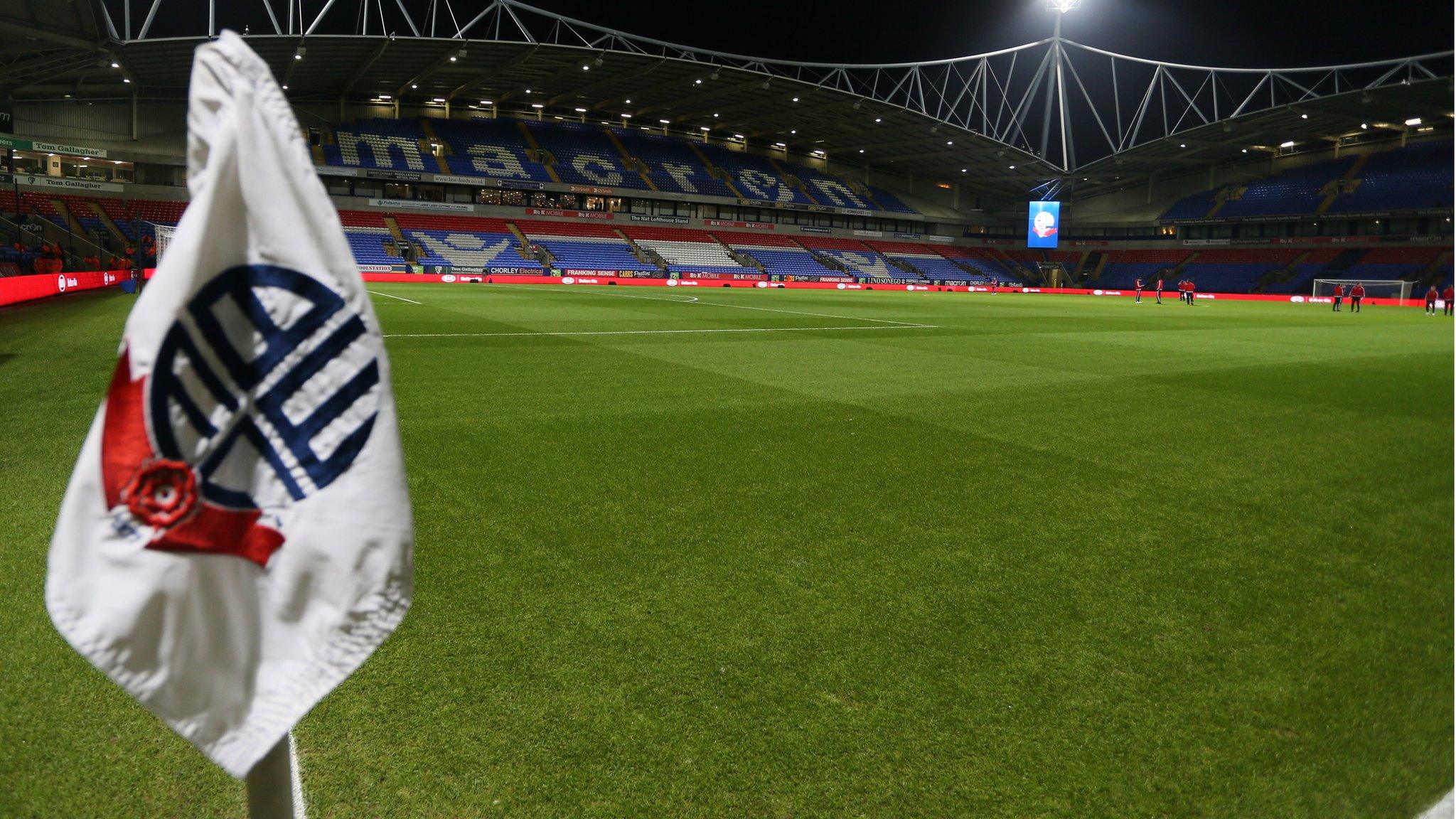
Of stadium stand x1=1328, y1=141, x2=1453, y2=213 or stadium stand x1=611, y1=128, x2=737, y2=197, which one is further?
stadium stand x1=611, y1=128, x2=737, y2=197

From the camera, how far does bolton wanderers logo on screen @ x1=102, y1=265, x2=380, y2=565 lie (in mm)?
1188

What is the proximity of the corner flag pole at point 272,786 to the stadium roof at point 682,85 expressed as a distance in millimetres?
29966

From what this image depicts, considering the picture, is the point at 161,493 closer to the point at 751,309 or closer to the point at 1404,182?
the point at 751,309

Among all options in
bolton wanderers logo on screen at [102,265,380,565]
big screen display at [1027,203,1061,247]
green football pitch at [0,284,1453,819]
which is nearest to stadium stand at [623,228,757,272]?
big screen display at [1027,203,1061,247]

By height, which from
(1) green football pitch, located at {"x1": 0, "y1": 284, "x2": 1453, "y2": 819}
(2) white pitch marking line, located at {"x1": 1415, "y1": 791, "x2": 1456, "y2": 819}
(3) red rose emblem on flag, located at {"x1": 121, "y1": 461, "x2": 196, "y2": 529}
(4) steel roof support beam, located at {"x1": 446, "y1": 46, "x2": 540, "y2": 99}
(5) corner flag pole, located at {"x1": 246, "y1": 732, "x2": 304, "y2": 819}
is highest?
(4) steel roof support beam, located at {"x1": 446, "y1": 46, "x2": 540, "y2": 99}

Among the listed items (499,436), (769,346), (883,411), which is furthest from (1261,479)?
(769,346)

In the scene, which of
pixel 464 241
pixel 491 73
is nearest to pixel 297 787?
pixel 491 73

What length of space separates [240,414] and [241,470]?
3.3 inches

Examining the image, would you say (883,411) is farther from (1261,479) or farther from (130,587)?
(130,587)

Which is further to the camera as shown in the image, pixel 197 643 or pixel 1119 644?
pixel 1119 644

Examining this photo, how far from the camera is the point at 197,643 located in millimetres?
1271

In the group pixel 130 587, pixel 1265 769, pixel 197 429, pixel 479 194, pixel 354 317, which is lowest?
pixel 1265 769

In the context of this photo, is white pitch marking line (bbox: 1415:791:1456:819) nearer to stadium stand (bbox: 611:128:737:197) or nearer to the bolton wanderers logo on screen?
the bolton wanderers logo on screen

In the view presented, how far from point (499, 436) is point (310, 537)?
5490 mm
